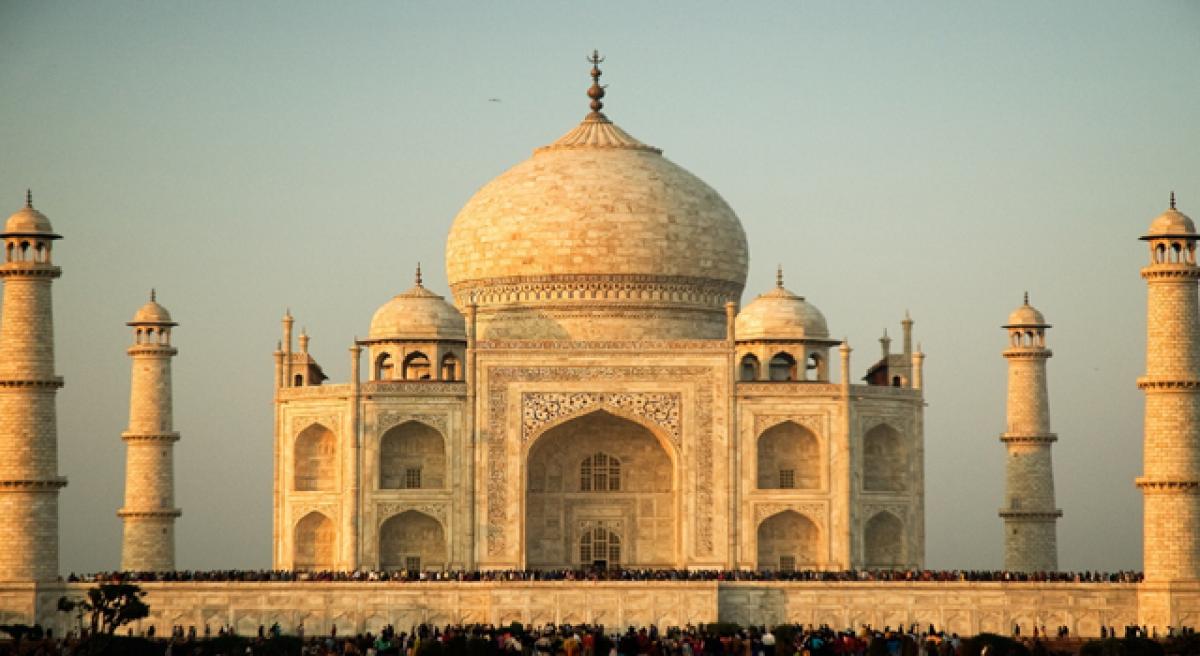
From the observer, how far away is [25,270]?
40.0 m

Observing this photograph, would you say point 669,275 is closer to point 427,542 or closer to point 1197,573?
point 427,542

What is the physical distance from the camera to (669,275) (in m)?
46.0

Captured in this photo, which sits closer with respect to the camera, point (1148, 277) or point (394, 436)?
point (1148, 277)

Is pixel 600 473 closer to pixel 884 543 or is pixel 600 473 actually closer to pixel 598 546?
pixel 598 546

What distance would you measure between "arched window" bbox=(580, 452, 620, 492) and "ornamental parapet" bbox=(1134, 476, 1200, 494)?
9173mm

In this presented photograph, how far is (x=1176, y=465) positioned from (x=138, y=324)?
1757 cm

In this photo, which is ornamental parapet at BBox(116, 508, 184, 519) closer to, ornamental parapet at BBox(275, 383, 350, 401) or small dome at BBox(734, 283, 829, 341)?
ornamental parapet at BBox(275, 383, 350, 401)

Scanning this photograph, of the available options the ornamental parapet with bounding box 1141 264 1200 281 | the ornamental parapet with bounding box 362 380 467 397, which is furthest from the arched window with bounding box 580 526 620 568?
the ornamental parapet with bounding box 1141 264 1200 281

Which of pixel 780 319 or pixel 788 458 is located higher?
pixel 780 319

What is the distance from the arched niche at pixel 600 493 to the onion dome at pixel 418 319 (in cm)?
268

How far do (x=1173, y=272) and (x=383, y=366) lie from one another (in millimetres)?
13815

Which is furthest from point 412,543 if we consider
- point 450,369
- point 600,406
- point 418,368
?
point 450,369

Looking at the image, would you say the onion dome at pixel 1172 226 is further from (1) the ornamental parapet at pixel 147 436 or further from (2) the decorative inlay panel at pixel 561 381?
(1) the ornamental parapet at pixel 147 436

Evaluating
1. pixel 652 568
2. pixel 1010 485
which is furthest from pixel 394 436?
pixel 1010 485
